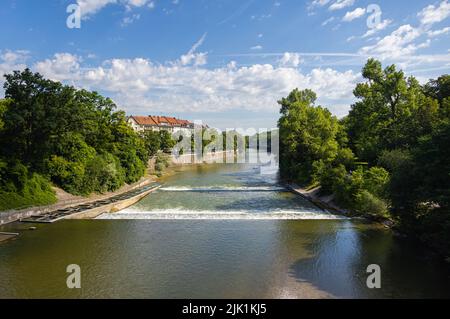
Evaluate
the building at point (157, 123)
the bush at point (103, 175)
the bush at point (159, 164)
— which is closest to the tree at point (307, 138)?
the bush at point (159, 164)

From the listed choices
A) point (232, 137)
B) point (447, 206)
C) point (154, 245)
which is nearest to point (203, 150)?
point (232, 137)

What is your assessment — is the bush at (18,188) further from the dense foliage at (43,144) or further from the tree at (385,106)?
the tree at (385,106)

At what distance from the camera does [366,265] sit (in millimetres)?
16984

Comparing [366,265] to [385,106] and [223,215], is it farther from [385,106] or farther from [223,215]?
[385,106]

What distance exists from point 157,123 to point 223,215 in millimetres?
100269

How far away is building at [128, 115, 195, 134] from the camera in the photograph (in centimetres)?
11277

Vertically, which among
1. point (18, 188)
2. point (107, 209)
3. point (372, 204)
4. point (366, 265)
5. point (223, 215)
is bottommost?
point (366, 265)

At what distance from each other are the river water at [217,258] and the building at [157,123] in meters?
83.6

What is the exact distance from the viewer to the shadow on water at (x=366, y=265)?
14117 mm

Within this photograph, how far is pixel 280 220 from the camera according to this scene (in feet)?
86.7

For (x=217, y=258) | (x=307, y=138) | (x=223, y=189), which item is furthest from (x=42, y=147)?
(x=307, y=138)

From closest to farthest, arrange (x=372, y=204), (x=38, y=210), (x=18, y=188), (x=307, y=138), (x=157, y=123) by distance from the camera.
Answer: (x=372, y=204)
(x=18, y=188)
(x=38, y=210)
(x=307, y=138)
(x=157, y=123)
